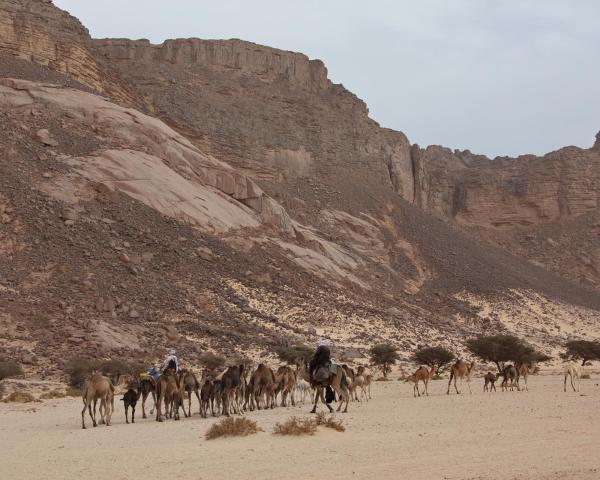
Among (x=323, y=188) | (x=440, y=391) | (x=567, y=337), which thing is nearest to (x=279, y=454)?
(x=440, y=391)

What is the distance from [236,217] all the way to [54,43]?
24072 mm

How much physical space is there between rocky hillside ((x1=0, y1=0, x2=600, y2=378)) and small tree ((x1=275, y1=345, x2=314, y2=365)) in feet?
8.86

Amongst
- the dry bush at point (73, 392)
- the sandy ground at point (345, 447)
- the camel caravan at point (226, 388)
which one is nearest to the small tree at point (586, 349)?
the camel caravan at point (226, 388)

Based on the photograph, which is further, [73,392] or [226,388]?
[73,392]

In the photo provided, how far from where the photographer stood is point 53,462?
1162 centimetres

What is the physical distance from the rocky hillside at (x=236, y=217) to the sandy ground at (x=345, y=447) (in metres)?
17.0

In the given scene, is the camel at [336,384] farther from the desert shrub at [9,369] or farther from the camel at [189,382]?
the desert shrub at [9,369]

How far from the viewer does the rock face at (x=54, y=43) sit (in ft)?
208

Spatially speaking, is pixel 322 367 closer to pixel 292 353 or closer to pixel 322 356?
pixel 322 356

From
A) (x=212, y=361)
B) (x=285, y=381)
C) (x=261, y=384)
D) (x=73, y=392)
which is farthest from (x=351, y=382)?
(x=212, y=361)

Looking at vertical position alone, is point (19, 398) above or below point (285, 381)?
below

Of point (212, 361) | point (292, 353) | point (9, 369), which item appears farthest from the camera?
point (292, 353)

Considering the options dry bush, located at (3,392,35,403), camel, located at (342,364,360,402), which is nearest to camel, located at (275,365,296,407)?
camel, located at (342,364,360,402)

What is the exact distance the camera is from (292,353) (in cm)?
3450
